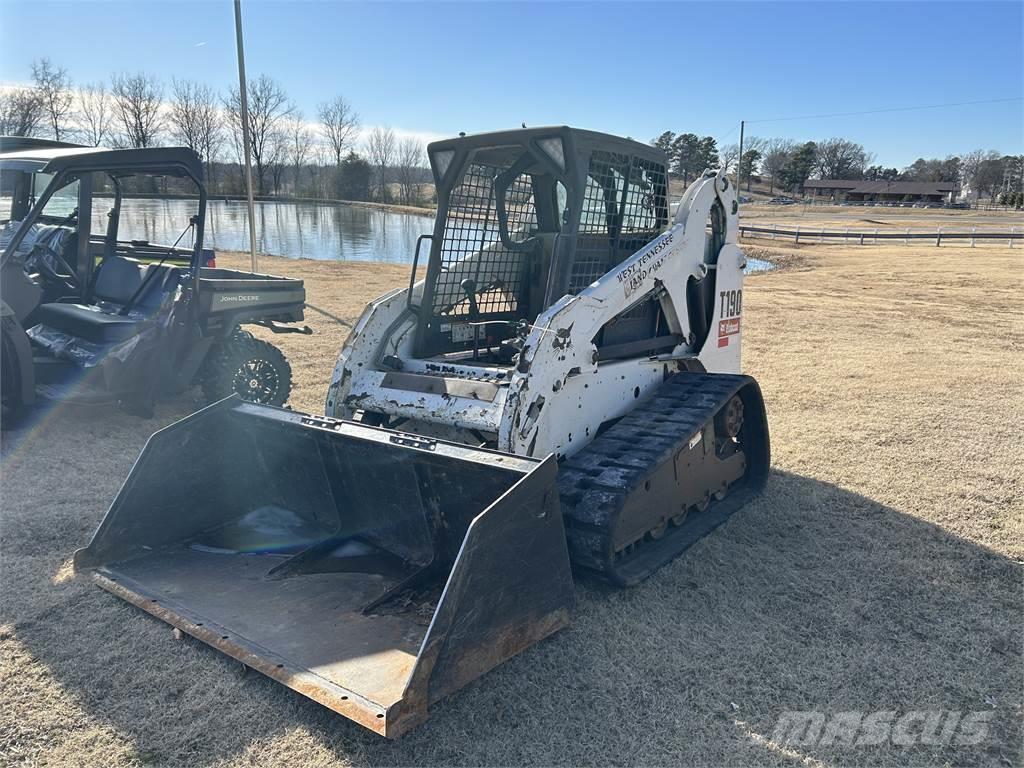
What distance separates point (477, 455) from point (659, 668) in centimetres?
112

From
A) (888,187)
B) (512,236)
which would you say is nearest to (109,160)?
(512,236)

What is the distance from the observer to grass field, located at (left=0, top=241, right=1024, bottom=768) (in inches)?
108

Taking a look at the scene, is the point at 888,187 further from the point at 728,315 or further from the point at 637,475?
the point at 637,475

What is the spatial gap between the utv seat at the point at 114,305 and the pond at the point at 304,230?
2.59ft

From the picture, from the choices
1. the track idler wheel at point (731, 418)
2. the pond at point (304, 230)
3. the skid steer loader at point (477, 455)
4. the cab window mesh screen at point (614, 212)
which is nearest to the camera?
the skid steer loader at point (477, 455)

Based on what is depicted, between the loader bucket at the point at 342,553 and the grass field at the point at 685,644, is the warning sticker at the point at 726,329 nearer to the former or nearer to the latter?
Result: the grass field at the point at 685,644

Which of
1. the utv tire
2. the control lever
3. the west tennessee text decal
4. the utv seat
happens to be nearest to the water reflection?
the utv seat

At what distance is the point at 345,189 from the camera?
216ft

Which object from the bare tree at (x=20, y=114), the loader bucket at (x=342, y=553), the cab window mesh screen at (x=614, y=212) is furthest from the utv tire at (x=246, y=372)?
the bare tree at (x=20, y=114)

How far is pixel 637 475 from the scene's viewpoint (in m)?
3.82

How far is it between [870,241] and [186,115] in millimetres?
42488

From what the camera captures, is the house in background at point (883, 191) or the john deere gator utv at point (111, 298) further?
the house in background at point (883, 191)

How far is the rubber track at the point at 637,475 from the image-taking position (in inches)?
144

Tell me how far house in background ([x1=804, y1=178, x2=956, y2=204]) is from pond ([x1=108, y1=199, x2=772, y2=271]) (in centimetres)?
6369
